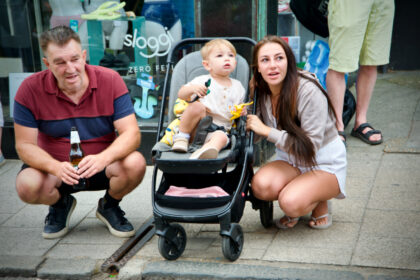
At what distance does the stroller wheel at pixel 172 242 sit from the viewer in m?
3.44

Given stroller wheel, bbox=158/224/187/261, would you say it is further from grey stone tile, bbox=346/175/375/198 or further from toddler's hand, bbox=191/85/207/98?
grey stone tile, bbox=346/175/375/198

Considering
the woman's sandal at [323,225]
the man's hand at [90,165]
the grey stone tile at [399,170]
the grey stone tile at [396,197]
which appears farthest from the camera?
the grey stone tile at [399,170]

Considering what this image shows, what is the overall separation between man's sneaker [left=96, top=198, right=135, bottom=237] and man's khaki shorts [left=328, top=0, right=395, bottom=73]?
251 centimetres

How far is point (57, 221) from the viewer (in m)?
4.09

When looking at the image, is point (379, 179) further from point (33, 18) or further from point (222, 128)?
point (33, 18)

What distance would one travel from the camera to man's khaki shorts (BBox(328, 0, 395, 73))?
5117mm

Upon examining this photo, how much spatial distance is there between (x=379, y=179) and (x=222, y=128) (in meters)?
A: 1.76

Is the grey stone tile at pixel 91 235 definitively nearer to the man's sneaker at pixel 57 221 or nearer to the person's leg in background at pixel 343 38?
the man's sneaker at pixel 57 221

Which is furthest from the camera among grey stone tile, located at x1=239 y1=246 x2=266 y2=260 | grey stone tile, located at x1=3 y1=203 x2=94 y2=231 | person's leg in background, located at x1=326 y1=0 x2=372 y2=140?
person's leg in background, located at x1=326 y1=0 x2=372 y2=140

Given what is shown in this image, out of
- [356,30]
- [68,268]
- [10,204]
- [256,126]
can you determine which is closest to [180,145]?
[256,126]

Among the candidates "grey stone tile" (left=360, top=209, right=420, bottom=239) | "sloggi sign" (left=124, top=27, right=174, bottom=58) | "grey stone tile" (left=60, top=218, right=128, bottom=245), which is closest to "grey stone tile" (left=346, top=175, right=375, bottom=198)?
"grey stone tile" (left=360, top=209, right=420, bottom=239)

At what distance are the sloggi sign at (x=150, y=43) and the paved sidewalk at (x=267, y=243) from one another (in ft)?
4.65

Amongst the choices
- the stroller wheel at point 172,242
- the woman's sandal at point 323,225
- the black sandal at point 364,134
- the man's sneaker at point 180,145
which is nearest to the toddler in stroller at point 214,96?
the man's sneaker at point 180,145

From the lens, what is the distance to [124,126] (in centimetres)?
393
